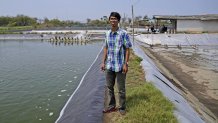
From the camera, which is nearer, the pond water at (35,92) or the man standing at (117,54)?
the man standing at (117,54)

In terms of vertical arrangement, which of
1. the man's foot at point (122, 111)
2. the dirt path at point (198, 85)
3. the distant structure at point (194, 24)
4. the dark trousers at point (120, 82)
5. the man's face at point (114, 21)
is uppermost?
the distant structure at point (194, 24)

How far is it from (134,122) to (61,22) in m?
101

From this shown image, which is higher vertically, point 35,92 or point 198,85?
point 35,92

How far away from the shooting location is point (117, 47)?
5.68 meters

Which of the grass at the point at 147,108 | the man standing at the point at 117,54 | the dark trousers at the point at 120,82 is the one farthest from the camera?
the dark trousers at the point at 120,82

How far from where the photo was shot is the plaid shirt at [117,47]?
5637 mm

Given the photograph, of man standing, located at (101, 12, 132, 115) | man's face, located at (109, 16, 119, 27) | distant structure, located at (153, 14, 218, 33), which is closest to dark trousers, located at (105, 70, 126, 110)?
man standing, located at (101, 12, 132, 115)

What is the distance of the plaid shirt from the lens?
18.5 feet

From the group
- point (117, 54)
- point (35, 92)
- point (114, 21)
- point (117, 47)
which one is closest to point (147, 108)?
point (117, 54)

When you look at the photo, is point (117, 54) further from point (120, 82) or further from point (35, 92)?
point (35, 92)

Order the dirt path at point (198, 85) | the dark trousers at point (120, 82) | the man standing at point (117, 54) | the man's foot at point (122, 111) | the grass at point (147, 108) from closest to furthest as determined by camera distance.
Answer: the grass at point (147, 108)
the man standing at point (117, 54)
the dark trousers at point (120, 82)
the man's foot at point (122, 111)
the dirt path at point (198, 85)

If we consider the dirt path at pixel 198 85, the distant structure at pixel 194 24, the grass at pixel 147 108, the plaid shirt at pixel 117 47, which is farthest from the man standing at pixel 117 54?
the distant structure at pixel 194 24

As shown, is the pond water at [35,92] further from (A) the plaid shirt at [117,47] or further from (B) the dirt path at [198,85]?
(B) the dirt path at [198,85]

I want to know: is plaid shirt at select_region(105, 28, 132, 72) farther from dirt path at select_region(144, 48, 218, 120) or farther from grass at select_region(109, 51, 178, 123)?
dirt path at select_region(144, 48, 218, 120)
